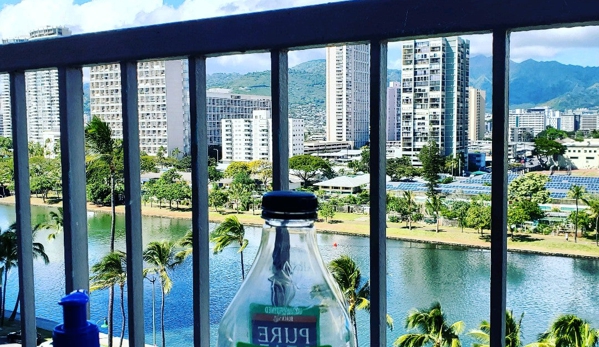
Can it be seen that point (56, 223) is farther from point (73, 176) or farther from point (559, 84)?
point (559, 84)

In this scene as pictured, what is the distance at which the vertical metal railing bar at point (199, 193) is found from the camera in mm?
735

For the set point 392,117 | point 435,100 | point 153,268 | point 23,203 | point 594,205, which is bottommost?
point 153,268

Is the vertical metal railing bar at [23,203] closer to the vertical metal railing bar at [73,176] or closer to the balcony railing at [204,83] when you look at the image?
the balcony railing at [204,83]

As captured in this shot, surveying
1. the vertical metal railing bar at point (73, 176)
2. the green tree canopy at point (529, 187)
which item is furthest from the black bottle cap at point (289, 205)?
the green tree canopy at point (529, 187)

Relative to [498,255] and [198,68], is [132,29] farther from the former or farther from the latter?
[498,255]

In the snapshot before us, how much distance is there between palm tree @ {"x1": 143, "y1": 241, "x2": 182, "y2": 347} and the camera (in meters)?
15.1

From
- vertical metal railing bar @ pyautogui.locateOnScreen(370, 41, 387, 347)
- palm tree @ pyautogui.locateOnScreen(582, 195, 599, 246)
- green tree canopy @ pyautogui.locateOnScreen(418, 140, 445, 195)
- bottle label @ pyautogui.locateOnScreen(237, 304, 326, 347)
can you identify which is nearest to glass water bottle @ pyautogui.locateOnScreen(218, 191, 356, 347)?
bottle label @ pyautogui.locateOnScreen(237, 304, 326, 347)

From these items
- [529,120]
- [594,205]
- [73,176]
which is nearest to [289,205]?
[73,176]

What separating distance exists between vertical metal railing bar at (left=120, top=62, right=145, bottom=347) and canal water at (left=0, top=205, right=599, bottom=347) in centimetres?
1368

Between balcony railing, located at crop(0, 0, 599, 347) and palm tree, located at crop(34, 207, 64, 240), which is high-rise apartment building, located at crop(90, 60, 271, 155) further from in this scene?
palm tree, located at crop(34, 207, 64, 240)

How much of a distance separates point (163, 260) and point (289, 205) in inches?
614

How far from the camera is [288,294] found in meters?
0.43

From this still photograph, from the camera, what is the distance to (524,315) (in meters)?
15.2

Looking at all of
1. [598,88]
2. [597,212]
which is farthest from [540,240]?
[598,88]
